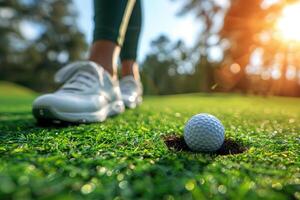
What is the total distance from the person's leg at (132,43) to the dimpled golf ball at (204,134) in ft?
6.81

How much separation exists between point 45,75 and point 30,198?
97.5ft

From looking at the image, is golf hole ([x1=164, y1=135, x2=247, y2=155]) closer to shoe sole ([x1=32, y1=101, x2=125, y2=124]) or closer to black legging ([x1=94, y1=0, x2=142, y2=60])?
shoe sole ([x1=32, y1=101, x2=125, y2=124])

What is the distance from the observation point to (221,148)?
1.36 metres

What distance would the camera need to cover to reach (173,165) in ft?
3.22

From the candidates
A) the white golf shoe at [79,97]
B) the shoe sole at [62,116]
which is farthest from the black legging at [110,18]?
the shoe sole at [62,116]

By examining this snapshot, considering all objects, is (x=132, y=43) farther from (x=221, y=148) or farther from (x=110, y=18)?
(x=221, y=148)

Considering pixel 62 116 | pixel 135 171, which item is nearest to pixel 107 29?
pixel 62 116

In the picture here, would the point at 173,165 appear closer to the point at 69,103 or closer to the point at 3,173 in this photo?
the point at 3,173

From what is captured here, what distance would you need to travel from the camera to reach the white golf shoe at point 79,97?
1729 mm

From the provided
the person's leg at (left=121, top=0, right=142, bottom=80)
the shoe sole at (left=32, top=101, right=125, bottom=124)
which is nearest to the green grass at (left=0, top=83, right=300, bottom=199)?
the shoe sole at (left=32, top=101, right=125, bottom=124)

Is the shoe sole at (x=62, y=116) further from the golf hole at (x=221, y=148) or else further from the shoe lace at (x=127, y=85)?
the shoe lace at (x=127, y=85)

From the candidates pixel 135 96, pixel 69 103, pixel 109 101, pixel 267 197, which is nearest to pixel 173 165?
pixel 267 197

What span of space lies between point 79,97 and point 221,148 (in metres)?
0.92

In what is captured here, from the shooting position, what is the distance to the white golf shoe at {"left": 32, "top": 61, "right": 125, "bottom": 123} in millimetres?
1729
